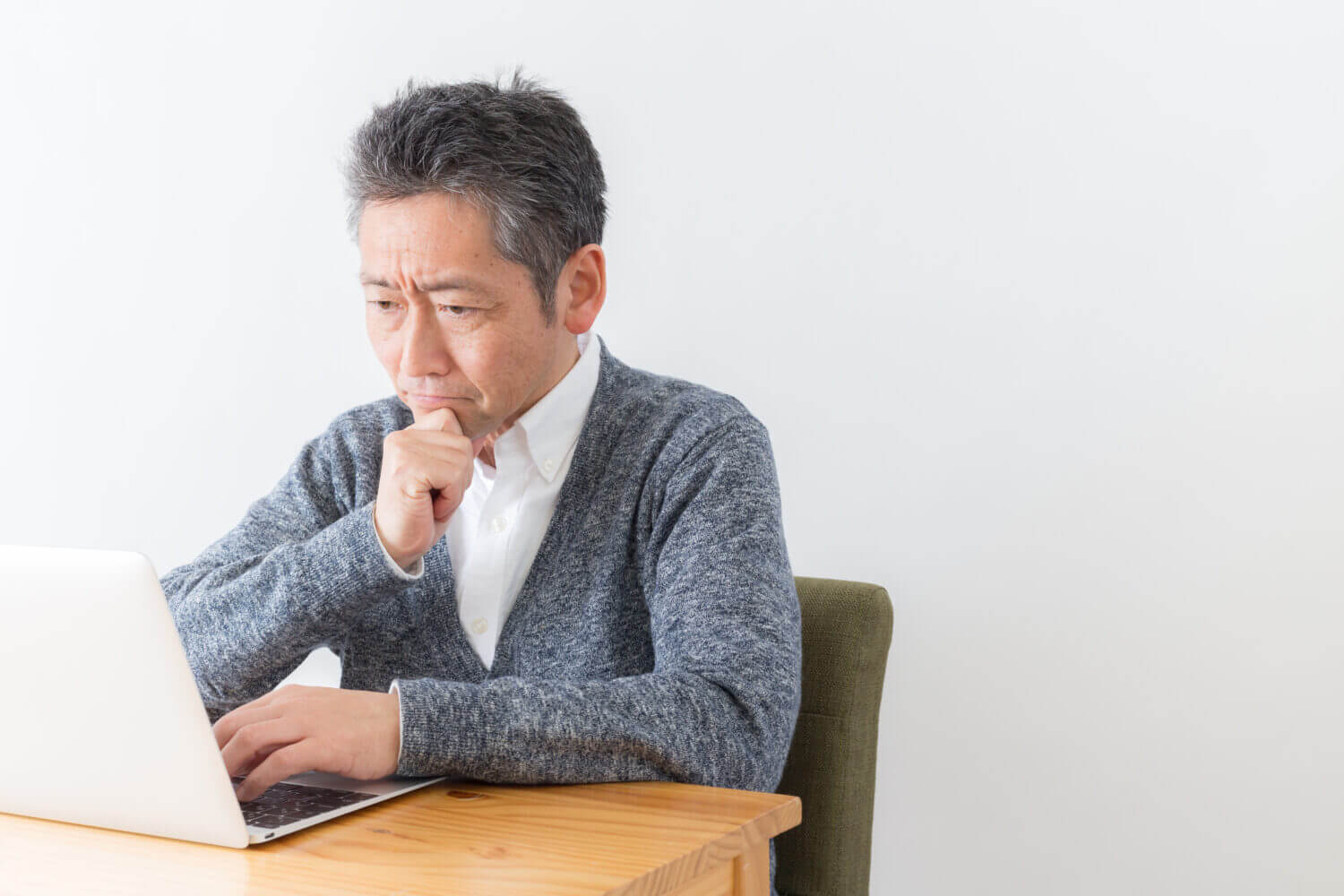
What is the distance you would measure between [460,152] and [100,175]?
1.45m

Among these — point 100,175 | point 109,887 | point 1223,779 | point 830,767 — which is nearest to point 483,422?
point 830,767

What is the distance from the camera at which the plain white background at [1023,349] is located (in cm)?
153

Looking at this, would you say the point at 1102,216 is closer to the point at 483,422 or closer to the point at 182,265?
the point at 483,422

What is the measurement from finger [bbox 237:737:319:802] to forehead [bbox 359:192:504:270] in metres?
0.50

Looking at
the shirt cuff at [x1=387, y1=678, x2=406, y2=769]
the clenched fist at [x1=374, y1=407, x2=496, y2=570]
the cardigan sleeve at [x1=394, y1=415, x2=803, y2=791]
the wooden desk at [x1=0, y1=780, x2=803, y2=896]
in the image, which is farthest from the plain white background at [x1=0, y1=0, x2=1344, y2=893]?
the shirt cuff at [x1=387, y1=678, x2=406, y2=769]

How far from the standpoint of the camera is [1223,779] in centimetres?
157

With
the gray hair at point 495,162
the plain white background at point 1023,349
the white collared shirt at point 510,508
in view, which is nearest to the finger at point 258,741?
the white collared shirt at point 510,508

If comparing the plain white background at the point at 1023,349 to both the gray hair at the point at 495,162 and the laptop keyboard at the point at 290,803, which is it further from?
the laptop keyboard at the point at 290,803

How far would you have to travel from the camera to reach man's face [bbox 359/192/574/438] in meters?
1.17

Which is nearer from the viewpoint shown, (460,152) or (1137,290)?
(460,152)

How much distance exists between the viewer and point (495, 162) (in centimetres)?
119

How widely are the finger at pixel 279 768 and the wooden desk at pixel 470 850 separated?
0.17ft

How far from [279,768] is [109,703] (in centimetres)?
14

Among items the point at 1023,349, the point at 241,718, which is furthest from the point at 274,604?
the point at 1023,349
